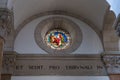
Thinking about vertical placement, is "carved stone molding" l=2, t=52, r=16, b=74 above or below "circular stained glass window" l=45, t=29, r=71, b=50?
below

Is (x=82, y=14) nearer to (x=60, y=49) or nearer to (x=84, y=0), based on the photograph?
(x=84, y=0)

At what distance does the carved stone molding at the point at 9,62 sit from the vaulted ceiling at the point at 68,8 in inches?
46.6

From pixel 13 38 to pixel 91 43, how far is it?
109 inches

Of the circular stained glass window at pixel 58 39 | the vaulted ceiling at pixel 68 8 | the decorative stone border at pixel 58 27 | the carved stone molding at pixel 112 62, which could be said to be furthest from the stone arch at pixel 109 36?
the circular stained glass window at pixel 58 39

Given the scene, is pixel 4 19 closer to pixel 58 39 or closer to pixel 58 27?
pixel 58 39

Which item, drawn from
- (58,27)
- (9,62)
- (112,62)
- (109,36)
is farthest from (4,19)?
(109,36)

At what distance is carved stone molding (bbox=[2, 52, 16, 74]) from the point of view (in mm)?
8140

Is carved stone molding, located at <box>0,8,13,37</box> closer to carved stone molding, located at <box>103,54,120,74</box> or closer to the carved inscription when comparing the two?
the carved inscription

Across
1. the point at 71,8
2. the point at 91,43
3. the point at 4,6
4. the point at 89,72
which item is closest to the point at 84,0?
the point at 71,8

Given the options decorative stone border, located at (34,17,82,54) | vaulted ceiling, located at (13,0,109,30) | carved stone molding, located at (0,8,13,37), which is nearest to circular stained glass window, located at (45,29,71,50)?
decorative stone border, located at (34,17,82,54)

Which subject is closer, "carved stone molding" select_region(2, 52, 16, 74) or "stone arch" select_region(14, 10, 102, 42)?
"carved stone molding" select_region(2, 52, 16, 74)

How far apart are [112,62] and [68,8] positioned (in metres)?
2.50

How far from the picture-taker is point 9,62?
27.1 feet

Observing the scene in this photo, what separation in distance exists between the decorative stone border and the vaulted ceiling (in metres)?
0.42
